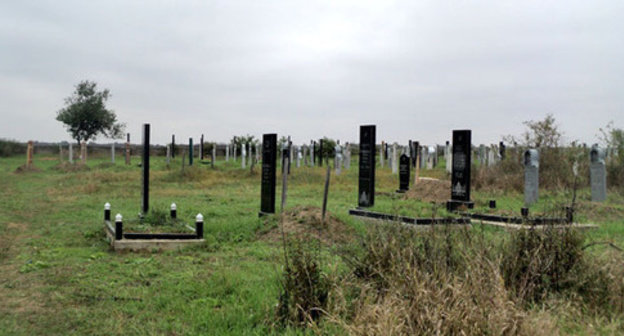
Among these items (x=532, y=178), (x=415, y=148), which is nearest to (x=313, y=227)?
(x=532, y=178)

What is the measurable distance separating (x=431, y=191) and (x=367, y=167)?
165 inches

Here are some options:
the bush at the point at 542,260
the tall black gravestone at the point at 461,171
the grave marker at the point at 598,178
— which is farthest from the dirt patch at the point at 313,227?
the grave marker at the point at 598,178

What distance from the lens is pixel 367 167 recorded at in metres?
12.5

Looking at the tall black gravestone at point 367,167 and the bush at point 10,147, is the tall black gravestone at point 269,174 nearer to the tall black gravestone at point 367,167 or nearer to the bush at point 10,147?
the tall black gravestone at point 367,167

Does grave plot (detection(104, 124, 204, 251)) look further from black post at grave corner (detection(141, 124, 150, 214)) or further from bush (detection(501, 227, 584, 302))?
bush (detection(501, 227, 584, 302))

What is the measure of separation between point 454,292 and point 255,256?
4367mm

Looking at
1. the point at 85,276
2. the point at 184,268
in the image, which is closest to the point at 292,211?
the point at 184,268

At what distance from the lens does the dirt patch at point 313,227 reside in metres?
9.20

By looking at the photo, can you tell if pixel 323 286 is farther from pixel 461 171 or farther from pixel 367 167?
pixel 461 171

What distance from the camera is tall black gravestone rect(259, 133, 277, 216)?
11.4m

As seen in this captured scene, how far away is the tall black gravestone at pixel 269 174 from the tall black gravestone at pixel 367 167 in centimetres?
227

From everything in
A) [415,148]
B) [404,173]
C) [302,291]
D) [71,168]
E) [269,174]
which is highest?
[415,148]

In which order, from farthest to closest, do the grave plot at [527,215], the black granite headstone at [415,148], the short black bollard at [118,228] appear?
the black granite headstone at [415,148] → the short black bollard at [118,228] → the grave plot at [527,215]

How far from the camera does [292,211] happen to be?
10.5 m
